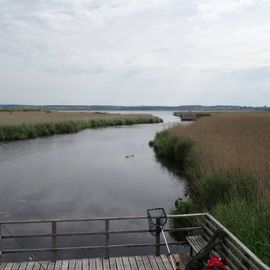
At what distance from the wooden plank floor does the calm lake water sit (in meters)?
5.62

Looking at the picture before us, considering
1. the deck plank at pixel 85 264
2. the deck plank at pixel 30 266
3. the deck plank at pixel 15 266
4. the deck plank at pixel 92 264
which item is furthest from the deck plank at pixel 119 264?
the deck plank at pixel 15 266

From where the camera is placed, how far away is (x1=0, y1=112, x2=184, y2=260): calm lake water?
1419cm

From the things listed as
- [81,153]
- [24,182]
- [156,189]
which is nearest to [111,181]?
[156,189]

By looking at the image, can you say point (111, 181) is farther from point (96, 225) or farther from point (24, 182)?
point (96, 225)

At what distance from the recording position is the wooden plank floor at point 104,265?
7.39 m

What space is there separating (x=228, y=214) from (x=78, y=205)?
767cm

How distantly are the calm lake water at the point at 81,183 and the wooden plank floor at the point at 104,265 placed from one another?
18.4 feet

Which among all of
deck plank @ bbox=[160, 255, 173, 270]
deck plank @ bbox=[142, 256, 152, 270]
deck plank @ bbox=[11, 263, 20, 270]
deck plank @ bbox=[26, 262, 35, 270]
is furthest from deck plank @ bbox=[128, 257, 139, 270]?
deck plank @ bbox=[11, 263, 20, 270]

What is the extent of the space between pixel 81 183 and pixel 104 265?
11.5 m

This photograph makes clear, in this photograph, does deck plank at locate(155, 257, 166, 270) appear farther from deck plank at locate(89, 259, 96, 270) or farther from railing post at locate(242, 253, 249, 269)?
railing post at locate(242, 253, 249, 269)

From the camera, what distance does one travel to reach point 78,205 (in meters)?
14.8

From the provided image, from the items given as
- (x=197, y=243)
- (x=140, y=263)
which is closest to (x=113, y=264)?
(x=140, y=263)

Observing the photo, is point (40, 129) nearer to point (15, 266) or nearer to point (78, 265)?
point (15, 266)

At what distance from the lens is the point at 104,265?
752cm
